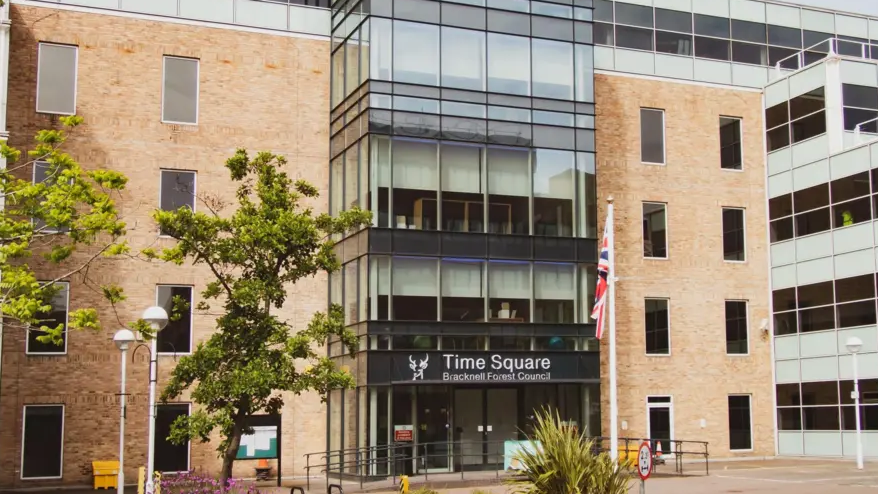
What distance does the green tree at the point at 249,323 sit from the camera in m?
22.9

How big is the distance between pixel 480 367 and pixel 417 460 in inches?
134

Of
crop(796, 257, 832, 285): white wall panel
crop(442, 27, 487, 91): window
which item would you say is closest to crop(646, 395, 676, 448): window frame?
crop(796, 257, 832, 285): white wall panel

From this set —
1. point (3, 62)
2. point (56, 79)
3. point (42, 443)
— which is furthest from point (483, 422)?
point (3, 62)

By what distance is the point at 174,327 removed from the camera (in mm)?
32219

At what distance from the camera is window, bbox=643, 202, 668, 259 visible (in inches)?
A: 1490

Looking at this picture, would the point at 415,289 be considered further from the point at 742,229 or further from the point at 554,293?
the point at 742,229

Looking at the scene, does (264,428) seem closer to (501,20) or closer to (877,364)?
(501,20)

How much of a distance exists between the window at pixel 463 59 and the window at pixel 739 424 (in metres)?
15.6

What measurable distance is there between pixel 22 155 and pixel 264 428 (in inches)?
433

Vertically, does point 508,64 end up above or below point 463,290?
above

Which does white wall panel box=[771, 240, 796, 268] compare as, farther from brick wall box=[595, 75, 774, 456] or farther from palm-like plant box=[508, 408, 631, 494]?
palm-like plant box=[508, 408, 631, 494]

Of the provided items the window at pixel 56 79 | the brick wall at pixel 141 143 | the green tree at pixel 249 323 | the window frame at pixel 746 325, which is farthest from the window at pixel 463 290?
the window at pixel 56 79

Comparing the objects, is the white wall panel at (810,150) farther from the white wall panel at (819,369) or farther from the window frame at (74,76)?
the window frame at (74,76)

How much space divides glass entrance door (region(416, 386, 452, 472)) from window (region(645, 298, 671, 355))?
9.09 meters
